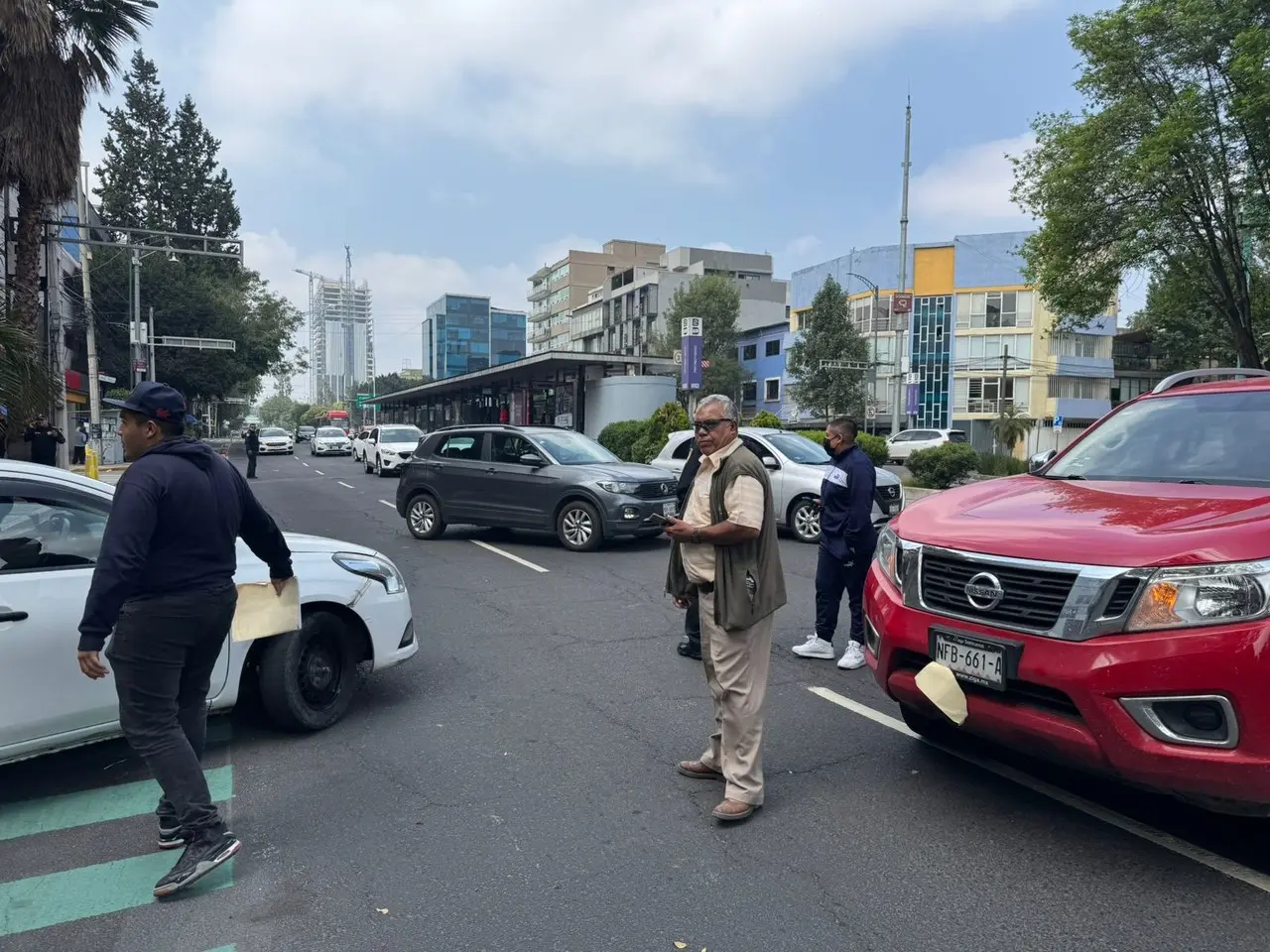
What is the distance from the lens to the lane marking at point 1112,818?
3.37 metres

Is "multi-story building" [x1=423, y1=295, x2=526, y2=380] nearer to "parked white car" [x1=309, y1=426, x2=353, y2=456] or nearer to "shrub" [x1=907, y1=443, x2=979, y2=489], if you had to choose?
"parked white car" [x1=309, y1=426, x2=353, y2=456]

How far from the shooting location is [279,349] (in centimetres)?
5806

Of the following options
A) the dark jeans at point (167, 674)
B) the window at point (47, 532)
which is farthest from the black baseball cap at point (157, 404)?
the window at point (47, 532)

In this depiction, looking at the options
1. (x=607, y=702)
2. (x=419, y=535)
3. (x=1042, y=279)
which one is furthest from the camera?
(x=1042, y=279)

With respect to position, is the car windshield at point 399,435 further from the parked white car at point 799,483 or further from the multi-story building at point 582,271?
the multi-story building at point 582,271

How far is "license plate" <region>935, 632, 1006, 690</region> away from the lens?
3.49 meters

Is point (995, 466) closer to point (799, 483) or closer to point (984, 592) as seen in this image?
point (799, 483)

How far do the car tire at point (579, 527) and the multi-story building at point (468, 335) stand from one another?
428 feet

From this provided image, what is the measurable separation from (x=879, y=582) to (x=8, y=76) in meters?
15.6

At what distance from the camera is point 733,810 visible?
384 centimetres

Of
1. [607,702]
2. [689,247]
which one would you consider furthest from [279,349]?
[607,702]

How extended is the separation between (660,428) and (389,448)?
10.3 metres

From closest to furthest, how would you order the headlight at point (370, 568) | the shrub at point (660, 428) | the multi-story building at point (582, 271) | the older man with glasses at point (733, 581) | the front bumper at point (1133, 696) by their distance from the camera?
the front bumper at point (1133, 696) → the older man with glasses at point (733, 581) → the headlight at point (370, 568) → the shrub at point (660, 428) → the multi-story building at point (582, 271)

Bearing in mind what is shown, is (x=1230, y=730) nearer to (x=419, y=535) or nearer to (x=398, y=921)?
(x=398, y=921)
